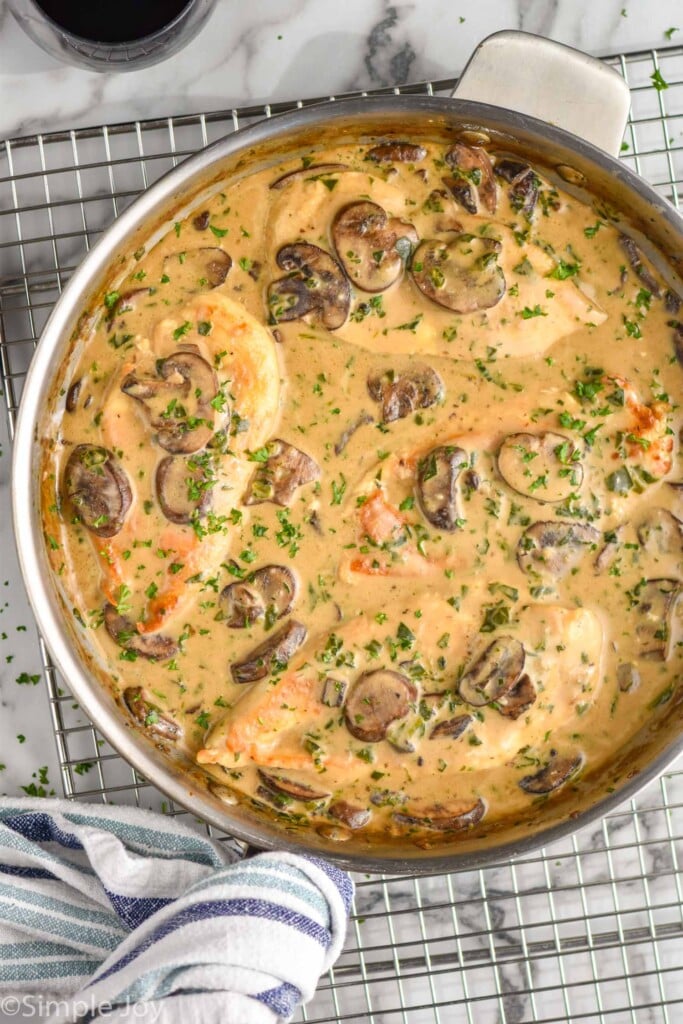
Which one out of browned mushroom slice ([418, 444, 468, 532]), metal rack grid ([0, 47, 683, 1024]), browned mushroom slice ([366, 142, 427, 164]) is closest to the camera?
browned mushroom slice ([418, 444, 468, 532])

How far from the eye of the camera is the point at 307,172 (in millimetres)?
2846

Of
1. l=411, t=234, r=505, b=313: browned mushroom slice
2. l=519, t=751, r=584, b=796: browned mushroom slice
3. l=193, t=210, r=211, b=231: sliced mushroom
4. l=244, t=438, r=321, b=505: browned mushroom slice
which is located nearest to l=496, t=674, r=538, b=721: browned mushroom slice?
l=519, t=751, r=584, b=796: browned mushroom slice

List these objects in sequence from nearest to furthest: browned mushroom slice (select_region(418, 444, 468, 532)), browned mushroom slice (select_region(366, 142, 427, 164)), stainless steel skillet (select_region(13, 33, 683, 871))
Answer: stainless steel skillet (select_region(13, 33, 683, 871)), browned mushroom slice (select_region(418, 444, 468, 532)), browned mushroom slice (select_region(366, 142, 427, 164))

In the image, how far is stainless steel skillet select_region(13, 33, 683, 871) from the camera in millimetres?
2635

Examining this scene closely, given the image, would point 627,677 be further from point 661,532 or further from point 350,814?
point 350,814

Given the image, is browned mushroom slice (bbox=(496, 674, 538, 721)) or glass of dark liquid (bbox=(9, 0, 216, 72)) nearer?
browned mushroom slice (bbox=(496, 674, 538, 721))

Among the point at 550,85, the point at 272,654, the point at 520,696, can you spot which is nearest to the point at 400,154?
the point at 550,85

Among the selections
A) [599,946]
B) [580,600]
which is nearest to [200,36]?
[580,600]

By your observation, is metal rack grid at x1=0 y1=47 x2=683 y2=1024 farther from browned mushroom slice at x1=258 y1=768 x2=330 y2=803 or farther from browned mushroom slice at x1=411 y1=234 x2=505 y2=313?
browned mushroom slice at x1=411 y1=234 x2=505 y2=313

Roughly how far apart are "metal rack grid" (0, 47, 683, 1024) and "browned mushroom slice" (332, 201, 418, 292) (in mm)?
646

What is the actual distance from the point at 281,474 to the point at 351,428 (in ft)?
→ 0.81

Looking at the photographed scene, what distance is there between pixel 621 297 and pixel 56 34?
74.4 inches

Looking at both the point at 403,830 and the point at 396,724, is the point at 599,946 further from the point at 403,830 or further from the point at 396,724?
the point at 396,724

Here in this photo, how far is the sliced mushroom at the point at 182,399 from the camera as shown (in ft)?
9.00
